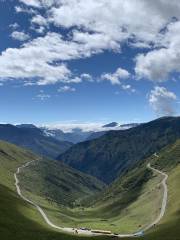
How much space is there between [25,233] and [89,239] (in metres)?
22.5

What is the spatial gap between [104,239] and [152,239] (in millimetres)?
16514

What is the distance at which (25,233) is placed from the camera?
13975 cm

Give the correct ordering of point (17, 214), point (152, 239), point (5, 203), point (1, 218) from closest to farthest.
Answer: point (152, 239) < point (1, 218) < point (17, 214) < point (5, 203)

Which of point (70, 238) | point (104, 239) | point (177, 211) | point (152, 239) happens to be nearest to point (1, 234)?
point (70, 238)

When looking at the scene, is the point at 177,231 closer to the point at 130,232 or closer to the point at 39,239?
the point at 39,239

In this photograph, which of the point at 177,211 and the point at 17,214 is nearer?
the point at 17,214

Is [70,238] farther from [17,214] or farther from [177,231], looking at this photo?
[17,214]

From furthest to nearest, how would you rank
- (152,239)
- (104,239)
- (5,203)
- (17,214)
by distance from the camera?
(5,203), (17,214), (104,239), (152,239)

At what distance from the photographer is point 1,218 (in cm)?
15588

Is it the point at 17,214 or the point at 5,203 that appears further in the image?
the point at 5,203

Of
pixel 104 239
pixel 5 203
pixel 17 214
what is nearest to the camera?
pixel 104 239

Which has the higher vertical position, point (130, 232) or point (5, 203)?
point (5, 203)

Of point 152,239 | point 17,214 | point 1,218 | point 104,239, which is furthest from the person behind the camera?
point 17,214

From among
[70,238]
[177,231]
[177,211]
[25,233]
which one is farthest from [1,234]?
[177,211]
